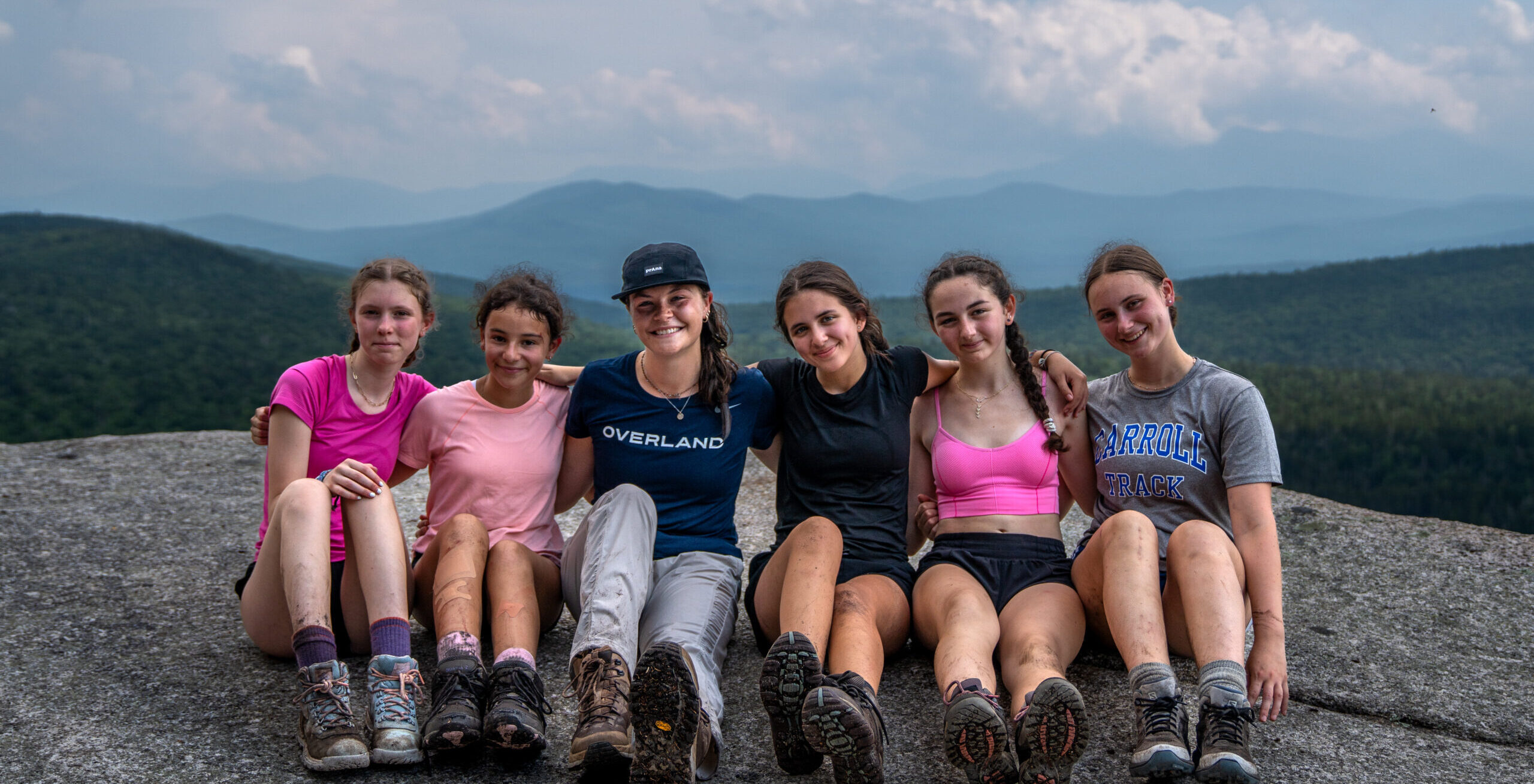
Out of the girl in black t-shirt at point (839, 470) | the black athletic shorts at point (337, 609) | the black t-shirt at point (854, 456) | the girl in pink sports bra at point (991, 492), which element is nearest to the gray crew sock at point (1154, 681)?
the girl in pink sports bra at point (991, 492)

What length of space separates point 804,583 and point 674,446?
2.30ft

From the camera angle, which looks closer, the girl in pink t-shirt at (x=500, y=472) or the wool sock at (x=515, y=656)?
the wool sock at (x=515, y=656)

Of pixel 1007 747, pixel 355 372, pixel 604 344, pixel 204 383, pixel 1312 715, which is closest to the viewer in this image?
pixel 1007 747

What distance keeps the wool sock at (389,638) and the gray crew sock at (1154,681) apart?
2013mm

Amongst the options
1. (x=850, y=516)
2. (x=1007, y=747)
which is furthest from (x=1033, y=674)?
(x=850, y=516)

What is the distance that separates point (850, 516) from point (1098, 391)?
102 centimetres

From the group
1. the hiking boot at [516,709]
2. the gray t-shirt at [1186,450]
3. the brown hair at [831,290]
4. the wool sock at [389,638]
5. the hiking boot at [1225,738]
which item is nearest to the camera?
the hiking boot at [1225,738]

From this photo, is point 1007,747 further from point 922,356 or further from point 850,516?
point 922,356

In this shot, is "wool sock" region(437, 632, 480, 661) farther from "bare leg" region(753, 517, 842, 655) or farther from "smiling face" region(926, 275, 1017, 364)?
"smiling face" region(926, 275, 1017, 364)

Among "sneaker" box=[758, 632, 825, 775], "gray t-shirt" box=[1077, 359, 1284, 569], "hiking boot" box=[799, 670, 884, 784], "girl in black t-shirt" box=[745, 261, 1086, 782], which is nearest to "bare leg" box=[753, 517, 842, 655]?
"girl in black t-shirt" box=[745, 261, 1086, 782]

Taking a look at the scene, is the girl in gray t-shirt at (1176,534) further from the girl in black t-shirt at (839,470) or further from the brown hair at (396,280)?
the brown hair at (396,280)

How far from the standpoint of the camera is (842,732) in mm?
2195

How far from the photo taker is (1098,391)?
10.9 ft

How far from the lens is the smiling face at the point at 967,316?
10.2 ft
